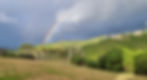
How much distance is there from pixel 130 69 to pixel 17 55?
59.5ft

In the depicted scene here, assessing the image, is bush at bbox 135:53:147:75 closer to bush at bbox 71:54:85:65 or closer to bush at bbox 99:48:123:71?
bush at bbox 99:48:123:71

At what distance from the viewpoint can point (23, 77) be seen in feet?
57.3

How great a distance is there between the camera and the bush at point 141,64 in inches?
1148

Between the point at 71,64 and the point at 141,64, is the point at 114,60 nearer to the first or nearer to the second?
the point at 141,64

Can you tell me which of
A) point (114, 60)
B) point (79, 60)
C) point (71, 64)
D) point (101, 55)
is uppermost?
point (101, 55)

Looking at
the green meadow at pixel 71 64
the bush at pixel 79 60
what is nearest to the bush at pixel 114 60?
the green meadow at pixel 71 64

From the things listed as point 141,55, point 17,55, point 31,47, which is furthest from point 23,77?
point 31,47

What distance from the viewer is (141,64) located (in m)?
29.7

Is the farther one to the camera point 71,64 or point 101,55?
point 101,55

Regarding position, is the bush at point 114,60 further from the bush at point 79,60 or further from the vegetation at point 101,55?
the bush at point 79,60

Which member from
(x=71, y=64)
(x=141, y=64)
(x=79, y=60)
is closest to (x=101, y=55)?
(x=79, y=60)

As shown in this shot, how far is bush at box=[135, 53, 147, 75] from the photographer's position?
95.6 feet

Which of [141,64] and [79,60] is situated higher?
[79,60]

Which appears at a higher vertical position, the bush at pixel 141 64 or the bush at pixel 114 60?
the bush at pixel 114 60
